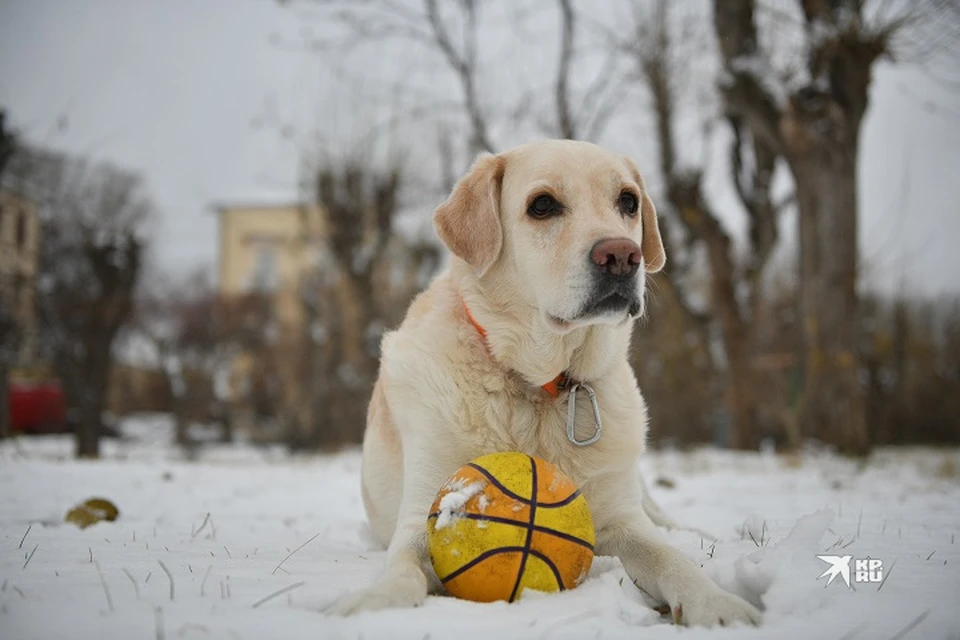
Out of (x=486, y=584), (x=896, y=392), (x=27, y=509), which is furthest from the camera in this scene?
(x=896, y=392)

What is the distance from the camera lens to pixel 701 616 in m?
2.10

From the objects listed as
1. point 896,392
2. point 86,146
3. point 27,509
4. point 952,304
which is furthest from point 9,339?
point 952,304

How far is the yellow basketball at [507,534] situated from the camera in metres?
2.30

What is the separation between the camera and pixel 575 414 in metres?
3.09

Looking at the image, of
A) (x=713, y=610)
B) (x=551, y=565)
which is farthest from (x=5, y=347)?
(x=713, y=610)

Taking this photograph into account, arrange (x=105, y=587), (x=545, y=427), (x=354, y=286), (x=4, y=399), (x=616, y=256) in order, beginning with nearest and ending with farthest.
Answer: (x=105, y=587), (x=616, y=256), (x=545, y=427), (x=4, y=399), (x=354, y=286)

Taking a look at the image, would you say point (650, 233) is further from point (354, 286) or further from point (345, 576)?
point (354, 286)

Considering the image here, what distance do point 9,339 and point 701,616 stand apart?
1288cm

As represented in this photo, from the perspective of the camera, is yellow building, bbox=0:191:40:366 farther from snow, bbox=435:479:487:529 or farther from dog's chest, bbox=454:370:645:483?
snow, bbox=435:479:487:529

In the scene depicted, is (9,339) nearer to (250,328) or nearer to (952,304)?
(250,328)

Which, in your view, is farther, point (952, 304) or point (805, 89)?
point (952, 304)

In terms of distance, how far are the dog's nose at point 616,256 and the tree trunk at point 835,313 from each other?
8046 mm

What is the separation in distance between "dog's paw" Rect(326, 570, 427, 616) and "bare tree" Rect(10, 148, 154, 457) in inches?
378

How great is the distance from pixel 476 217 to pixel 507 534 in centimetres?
156
